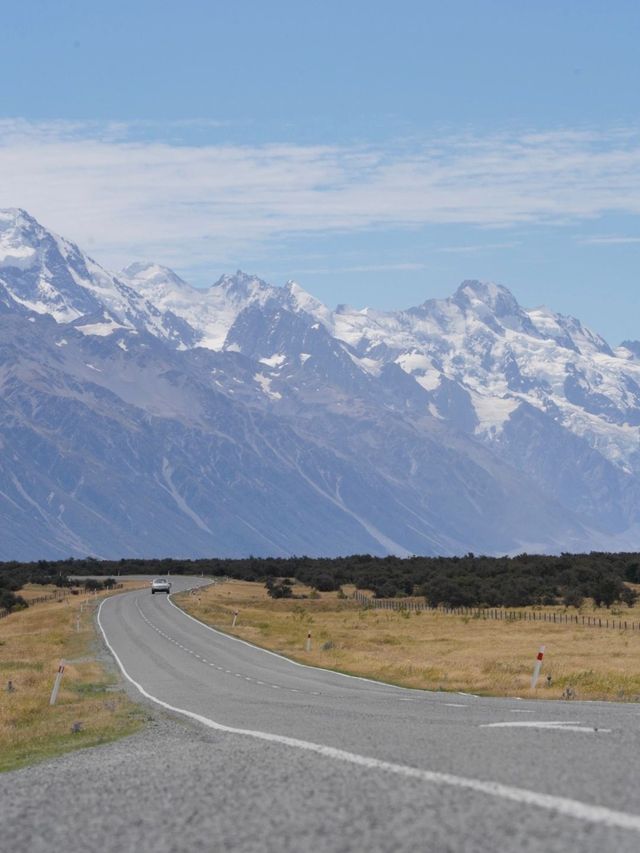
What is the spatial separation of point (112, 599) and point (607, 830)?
10200cm

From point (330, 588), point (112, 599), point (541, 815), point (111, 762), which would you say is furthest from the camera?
point (330, 588)

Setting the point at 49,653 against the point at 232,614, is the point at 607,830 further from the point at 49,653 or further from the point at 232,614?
the point at 232,614

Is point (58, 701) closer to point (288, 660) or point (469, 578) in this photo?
point (288, 660)

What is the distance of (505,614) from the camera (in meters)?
83.9

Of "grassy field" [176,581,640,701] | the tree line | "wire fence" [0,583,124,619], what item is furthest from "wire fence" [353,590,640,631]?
"wire fence" [0,583,124,619]

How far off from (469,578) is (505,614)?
30415 millimetres

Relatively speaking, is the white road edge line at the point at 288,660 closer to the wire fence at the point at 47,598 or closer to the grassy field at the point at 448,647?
the grassy field at the point at 448,647

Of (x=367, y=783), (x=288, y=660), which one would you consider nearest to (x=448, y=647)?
(x=288, y=660)

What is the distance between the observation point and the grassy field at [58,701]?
87.2 ft

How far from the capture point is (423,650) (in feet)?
189

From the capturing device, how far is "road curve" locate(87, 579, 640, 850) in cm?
1157

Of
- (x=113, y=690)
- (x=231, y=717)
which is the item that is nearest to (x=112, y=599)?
(x=113, y=690)

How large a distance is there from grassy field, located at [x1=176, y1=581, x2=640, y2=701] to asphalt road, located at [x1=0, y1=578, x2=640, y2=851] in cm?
1098

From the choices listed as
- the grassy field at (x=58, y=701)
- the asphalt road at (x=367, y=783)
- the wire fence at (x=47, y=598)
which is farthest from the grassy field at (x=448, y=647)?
the wire fence at (x=47, y=598)
